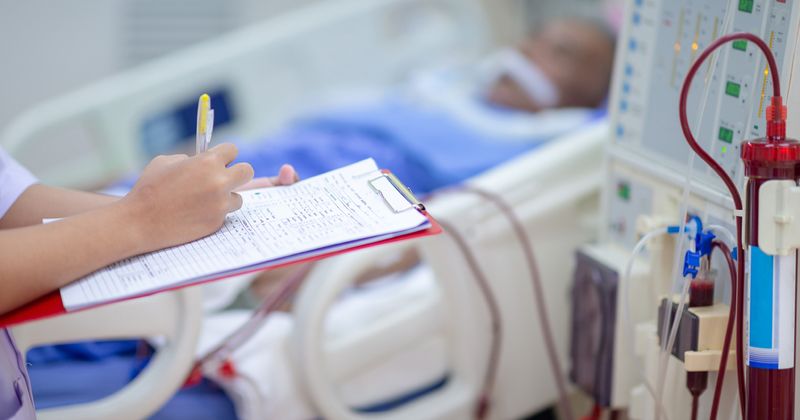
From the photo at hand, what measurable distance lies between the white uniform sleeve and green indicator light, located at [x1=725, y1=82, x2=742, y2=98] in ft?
2.89

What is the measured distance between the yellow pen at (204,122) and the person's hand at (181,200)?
49mm

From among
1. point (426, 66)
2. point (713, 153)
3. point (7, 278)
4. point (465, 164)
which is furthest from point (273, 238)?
point (426, 66)

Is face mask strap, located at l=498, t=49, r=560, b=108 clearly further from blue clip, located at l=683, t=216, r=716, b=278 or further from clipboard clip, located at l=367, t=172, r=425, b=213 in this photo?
clipboard clip, located at l=367, t=172, r=425, b=213

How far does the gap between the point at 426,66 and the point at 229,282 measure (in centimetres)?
141

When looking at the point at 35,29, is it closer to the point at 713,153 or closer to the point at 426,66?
the point at 426,66

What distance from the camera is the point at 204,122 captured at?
0.97 m

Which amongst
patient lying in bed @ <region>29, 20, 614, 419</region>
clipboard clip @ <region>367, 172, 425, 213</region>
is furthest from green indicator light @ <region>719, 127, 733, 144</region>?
patient lying in bed @ <region>29, 20, 614, 419</region>

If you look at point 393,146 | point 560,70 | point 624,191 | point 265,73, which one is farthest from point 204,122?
point 560,70

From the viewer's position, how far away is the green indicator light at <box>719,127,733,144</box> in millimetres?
1094

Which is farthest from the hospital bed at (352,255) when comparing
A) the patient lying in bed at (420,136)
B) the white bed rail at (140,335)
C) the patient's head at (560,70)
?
the patient's head at (560,70)

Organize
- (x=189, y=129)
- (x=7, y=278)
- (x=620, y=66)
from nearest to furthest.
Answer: (x=7, y=278)
(x=620, y=66)
(x=189, y=129)

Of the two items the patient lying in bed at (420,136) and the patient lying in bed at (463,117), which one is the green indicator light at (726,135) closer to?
the patient lying in bed at (420,136)

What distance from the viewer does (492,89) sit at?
2457mm

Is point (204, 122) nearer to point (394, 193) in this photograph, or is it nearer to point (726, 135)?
point (394, 193)
